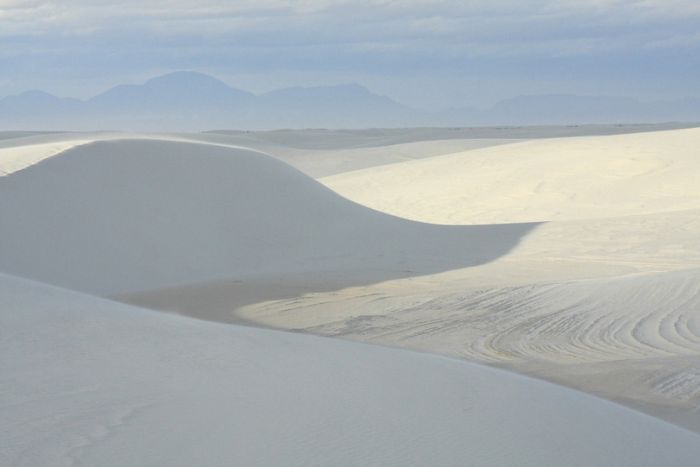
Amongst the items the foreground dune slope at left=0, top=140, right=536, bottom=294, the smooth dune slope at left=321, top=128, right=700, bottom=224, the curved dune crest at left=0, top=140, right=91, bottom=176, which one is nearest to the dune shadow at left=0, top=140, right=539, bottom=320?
the foreground dune slope at left=0, top=140, right=536, bottom=294

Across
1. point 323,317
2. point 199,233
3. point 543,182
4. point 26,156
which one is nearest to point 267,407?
point 323,317

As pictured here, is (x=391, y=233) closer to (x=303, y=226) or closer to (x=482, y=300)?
(x=303, y=226)

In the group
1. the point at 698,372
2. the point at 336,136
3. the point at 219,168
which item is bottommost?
the point at 698,372

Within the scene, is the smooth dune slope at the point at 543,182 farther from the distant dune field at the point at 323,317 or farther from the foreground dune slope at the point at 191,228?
the foreground dune slope at the point at 191,228

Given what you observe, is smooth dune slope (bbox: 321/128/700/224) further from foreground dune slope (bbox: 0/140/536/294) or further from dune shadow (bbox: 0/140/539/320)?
foreground dune slope (bbox: 0/140/536/294)

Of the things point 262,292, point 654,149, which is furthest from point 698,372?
point 654,149

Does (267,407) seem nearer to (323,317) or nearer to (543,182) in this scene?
(323,317)

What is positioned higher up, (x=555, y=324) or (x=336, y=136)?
(x=336, y=136)
